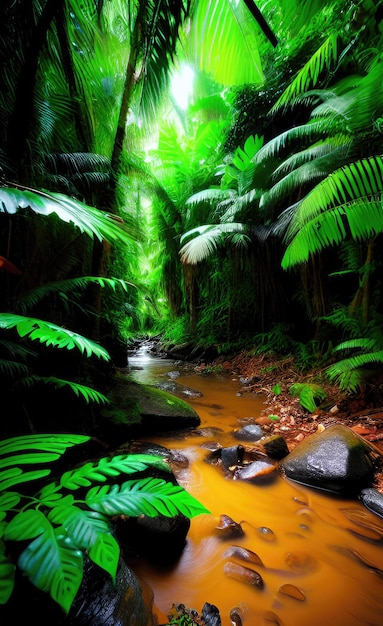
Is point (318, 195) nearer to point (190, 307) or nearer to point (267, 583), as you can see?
point (267, 583)

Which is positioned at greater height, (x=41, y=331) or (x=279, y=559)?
(x=41, y=331)

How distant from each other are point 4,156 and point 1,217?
1.17 feet

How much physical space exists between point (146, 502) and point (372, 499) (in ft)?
5.58

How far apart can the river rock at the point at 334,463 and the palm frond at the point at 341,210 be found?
1.63 m

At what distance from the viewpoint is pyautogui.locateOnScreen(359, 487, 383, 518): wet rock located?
1.50 m

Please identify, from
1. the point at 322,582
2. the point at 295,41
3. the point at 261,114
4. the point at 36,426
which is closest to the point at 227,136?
the point at 261,114

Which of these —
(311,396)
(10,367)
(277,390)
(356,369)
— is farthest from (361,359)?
(10,367)

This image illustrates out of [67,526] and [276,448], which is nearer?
[67,526]

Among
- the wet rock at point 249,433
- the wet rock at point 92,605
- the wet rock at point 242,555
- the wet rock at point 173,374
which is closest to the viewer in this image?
the wet rock at point 92,605

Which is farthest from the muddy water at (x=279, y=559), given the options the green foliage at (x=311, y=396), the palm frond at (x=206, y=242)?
the palm frond at (x=206, y=242)

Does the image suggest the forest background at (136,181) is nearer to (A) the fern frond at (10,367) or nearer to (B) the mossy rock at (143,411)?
(A) the fern frond at (10,367)

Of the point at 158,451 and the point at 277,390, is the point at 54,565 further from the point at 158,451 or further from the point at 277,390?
the point at 277,390

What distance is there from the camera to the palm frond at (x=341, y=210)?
7.02 ft

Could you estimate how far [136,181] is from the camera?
14.6ft
